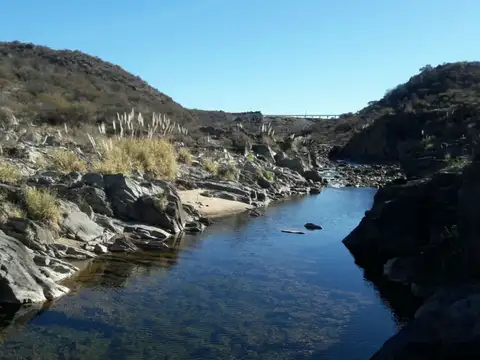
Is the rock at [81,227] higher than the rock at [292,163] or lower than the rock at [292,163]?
lower

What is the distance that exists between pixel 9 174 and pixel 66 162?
3416 millimetres

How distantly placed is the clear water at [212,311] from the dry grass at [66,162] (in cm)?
500

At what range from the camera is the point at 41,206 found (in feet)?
39.0

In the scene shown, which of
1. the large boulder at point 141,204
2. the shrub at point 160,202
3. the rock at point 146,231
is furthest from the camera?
Answer: the shrub at point 160,202

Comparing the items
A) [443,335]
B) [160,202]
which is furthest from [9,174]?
[443,335]

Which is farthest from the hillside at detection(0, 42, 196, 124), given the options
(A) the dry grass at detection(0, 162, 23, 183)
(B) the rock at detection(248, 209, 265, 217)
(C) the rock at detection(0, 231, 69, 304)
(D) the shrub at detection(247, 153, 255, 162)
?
(C) the rock at detection(0, 231, 69, 304)

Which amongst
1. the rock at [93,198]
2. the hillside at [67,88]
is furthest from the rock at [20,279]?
the hillside at [67,88]

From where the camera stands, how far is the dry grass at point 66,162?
16.7m

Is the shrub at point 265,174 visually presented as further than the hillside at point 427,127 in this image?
Yes

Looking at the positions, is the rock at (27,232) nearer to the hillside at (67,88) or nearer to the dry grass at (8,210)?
the dry grass at (8,210)

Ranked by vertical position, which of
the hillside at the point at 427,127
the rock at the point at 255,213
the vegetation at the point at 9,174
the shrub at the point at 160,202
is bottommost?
the rock at the point at 255,213

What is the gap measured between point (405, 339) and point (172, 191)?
10.2 metres

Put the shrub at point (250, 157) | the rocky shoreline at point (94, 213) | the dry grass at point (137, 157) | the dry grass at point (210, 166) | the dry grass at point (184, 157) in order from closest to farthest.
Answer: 1. the rocky shoreline at point (94, 213)
2. the dry grass at point (137, 157)
3. the dry grass at point (210, 166)
4. the dry grass at point (184, 157)
5. the shrub at point (250, 157)

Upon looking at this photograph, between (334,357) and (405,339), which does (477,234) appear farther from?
(334,357)
